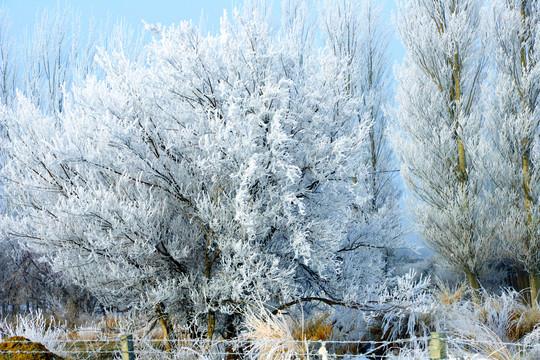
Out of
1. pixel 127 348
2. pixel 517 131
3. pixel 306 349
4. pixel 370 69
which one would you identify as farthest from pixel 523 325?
pixel 370 69

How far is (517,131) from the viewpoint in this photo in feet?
31.8

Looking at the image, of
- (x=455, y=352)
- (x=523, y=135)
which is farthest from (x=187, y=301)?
(x=523, y=135)

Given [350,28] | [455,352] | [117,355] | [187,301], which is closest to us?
[455,352]

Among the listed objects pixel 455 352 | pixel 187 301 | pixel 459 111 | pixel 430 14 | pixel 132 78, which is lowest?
pixel 455 352

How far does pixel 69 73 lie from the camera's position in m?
14.4

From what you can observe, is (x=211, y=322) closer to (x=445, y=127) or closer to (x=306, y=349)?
(x=306, y=349)

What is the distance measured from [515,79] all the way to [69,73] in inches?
503

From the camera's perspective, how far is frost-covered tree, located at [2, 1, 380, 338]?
4.61m

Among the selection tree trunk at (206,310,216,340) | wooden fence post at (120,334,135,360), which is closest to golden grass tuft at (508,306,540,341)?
tree trunk at (206,310,216,340)

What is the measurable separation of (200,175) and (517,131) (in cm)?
766

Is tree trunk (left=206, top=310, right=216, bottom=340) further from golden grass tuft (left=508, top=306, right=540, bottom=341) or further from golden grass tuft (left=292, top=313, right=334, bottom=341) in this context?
golden grass tuft (left=508, top=306, right=540, bottom=341)

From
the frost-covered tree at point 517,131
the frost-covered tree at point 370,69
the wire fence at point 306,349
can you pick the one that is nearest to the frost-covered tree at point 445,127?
the frost-covered tree at point 517,131

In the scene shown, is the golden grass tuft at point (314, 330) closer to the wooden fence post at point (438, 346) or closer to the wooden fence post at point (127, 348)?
the wooden fence post at point (438, 346)

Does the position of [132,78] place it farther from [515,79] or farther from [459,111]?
[515,79]
